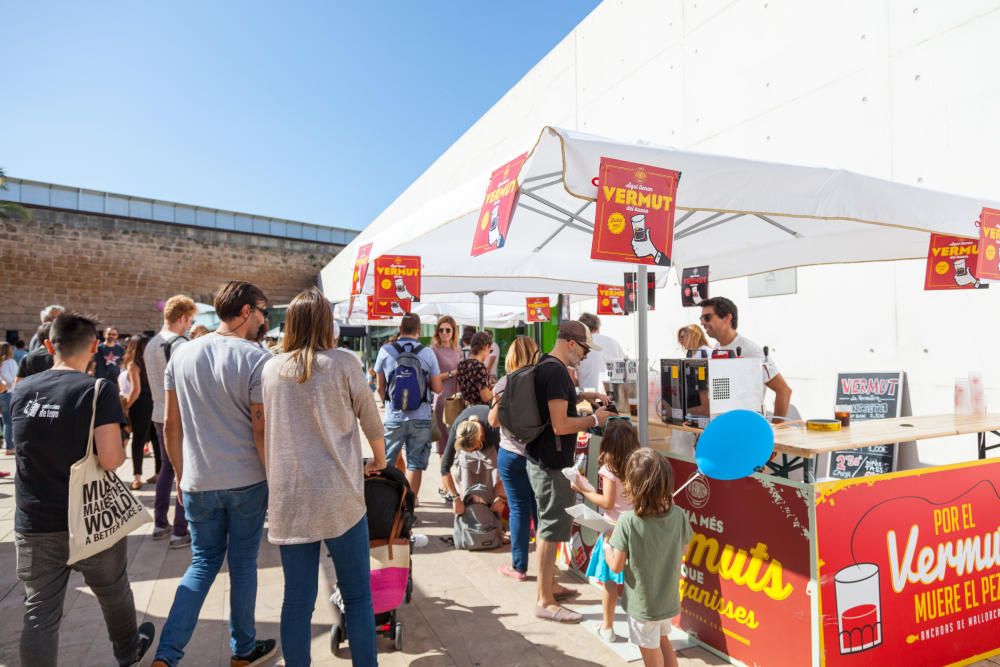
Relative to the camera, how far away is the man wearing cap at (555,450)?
296cm

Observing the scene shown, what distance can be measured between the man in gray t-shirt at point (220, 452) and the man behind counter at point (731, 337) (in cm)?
294

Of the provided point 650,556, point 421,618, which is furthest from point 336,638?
point 650,556

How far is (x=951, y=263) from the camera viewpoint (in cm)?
385

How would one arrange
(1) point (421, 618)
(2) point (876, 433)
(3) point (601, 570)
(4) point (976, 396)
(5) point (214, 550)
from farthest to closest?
(4) point (976, 396) < (1) point (421, 618) < (2) point (876, 433) < (3) point (601, 570) < (5) point (214, 550)

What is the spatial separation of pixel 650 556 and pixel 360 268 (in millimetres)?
2810

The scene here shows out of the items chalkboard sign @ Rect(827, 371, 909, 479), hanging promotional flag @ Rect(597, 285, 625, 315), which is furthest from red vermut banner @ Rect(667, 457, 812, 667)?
hanging promotional flag @ Rect(597, 285, 625, 315)

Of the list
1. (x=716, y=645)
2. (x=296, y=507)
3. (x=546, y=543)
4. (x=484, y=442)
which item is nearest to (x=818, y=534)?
(x=716, y=645)

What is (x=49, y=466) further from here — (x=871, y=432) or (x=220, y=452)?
(x=871, y=432)

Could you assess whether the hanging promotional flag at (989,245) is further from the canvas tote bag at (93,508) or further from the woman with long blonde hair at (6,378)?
the woman with long blonde hair at (6,378)

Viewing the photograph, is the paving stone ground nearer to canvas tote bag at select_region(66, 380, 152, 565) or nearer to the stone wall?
canvas tote bag at select_region(66, 380, 152, 565)

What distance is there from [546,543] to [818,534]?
4.27 feet

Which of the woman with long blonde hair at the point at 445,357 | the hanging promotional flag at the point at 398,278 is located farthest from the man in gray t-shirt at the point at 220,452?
the woman with long blonde hair at the point at 445,357

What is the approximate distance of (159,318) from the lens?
21781 mm

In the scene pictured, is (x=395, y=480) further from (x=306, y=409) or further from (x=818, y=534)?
(x=818, y=534)
